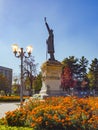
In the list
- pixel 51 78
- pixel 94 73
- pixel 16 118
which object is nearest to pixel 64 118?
pixel 16 118

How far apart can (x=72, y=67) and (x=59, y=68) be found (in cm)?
5578

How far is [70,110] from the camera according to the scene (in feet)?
37.7

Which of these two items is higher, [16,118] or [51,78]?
[51,78]

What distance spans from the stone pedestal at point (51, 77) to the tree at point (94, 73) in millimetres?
56344

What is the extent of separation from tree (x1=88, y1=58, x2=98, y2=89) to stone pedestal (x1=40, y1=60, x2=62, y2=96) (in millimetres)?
56344

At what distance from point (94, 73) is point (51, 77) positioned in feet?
198

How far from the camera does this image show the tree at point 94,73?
84.5 metres

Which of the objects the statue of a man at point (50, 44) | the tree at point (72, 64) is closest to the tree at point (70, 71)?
the tree at point (72, 64)

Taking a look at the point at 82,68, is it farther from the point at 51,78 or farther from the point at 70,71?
the point at 51,78

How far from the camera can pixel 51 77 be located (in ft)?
92.0

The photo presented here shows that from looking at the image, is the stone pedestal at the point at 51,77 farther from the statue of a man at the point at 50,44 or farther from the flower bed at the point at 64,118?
the flower bed at the point at 64,118

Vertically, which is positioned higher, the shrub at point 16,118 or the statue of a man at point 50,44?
the statue of a man at point 50,44

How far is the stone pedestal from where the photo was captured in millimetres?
27891

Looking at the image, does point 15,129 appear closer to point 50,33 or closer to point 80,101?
point 80,101
